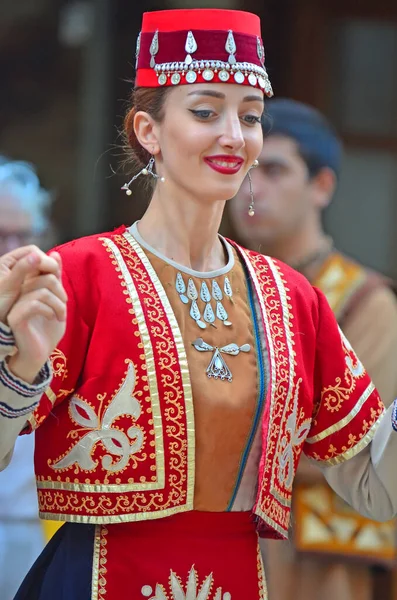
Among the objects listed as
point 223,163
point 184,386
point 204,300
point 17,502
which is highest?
point 223,163

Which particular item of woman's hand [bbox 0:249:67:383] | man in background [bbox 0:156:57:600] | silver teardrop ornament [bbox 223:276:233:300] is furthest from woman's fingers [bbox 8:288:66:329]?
man in background [bbox 0:156:57:600]

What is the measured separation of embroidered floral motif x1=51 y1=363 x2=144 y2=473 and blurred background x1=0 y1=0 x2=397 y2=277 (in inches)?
149

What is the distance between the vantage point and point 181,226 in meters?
2.65

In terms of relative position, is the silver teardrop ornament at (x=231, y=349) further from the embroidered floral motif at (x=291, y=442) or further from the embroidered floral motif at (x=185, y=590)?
the embroidered floral motif at (x=185, y=590)

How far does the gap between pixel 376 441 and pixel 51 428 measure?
67 centimetres

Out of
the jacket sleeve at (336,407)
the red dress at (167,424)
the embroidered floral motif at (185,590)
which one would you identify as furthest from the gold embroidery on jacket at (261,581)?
the jacket sleeve at (336,407)

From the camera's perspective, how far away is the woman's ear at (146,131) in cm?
264

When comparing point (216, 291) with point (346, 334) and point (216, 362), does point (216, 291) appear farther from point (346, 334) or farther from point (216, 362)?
point (346, 334)

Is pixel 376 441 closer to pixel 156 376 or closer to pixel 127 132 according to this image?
pixel 156 376

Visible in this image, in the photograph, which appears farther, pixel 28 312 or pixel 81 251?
pixel 81 251

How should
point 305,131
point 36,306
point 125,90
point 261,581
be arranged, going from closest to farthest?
point 36,306 < point 261,581 < point 305,131 < point 125,90

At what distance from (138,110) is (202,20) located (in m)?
0.23

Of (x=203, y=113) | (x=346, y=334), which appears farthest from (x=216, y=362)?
(x=346, y=334)

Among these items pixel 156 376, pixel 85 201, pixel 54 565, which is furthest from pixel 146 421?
pixel 85 201
